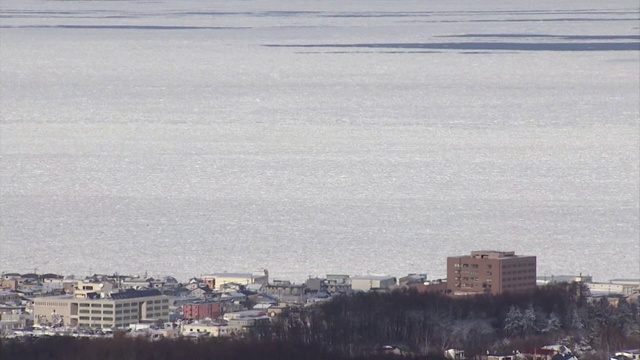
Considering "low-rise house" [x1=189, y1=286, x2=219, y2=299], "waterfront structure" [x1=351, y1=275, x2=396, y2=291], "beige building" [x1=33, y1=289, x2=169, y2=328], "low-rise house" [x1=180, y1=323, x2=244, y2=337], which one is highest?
"waterfront structure" [x1=351, y1=275, x2=396, y2=291]

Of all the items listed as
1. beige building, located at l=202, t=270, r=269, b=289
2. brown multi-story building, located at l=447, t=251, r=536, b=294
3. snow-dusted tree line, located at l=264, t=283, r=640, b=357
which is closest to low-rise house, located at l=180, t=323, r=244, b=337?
snow-dusted tree line, located at l=264, t=283, r=640, b=357

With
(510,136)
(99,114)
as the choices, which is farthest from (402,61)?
(510,136)

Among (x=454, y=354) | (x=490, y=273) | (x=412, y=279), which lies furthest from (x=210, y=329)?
(x=412, y=279)

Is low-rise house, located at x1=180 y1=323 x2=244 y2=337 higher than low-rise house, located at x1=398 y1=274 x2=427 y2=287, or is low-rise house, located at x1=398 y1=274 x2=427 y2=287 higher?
low-rise house, located at x1=398 y1=274 x2=427 y2=287

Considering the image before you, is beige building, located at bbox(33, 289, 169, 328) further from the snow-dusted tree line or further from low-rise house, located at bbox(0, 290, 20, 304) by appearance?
the snow-dusted tree line

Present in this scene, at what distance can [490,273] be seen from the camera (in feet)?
54.7

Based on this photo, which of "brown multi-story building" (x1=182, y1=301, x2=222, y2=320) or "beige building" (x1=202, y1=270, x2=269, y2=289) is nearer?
"brown multi-story building" (x1=182, y1=301, x2=222, y2=320)

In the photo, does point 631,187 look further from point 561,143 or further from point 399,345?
point 399,345

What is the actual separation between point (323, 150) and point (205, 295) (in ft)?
43.0

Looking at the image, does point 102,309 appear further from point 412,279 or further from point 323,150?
point 323,150

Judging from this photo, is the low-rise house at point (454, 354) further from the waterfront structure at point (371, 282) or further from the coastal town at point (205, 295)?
the waterfront structure at point (371, 282)

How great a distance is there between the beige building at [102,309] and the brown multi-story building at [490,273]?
187 cm

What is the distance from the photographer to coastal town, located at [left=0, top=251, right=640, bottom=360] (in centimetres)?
1534

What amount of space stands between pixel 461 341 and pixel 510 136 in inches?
729
